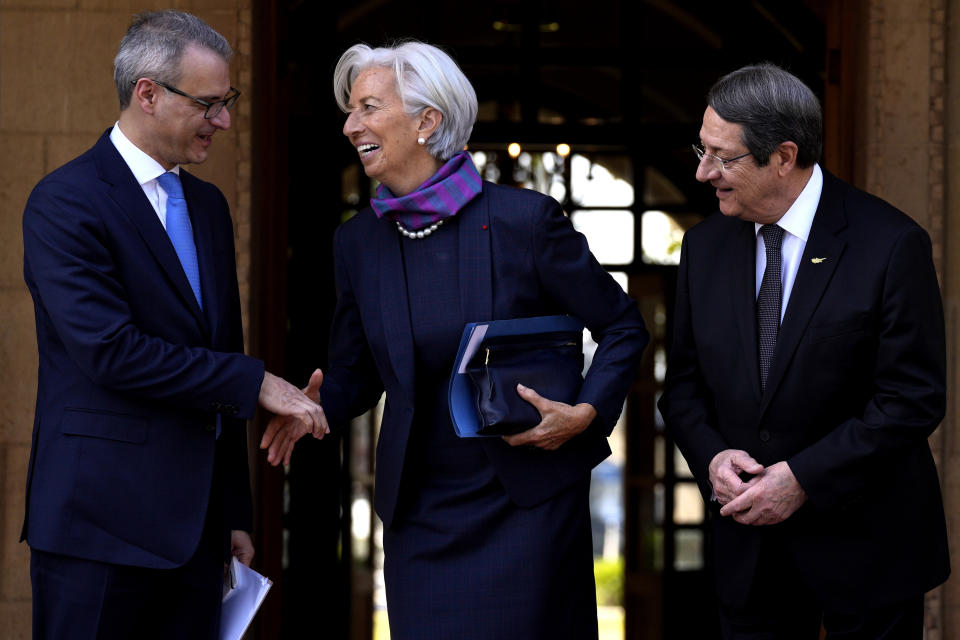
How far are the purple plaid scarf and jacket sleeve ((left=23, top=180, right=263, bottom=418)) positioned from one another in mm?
574

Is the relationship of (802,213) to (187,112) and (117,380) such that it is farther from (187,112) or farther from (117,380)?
(117,380)

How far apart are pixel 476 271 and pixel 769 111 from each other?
0.80m

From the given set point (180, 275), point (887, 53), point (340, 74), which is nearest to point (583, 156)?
point (887, 53)

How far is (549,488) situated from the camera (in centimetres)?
329

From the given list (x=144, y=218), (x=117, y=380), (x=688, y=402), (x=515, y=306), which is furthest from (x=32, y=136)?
(x=688, y=402)

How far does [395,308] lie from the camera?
3.31 meters

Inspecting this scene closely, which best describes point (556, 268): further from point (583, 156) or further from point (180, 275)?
point (583, 156)

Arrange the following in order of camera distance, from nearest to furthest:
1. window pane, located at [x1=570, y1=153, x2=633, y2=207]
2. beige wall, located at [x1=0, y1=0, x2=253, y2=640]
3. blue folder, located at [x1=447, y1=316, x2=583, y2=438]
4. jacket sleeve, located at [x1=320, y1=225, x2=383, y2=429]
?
1. blue folder, located at [x1=447, y1=316, x2=583, y2=438]
2. jacket sleeve, located at [x1=320, y1=225, x2=383, y2=429]
3. beige wall, located at [x1=0, y1=0, x2=253, y2=640]
4. window pane, located at [x1=570, y1=153, x2=633, y2=207]

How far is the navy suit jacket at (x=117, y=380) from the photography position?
2.91 metres

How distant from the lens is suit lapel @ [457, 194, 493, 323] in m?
3.27

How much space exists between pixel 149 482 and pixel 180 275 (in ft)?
1.57

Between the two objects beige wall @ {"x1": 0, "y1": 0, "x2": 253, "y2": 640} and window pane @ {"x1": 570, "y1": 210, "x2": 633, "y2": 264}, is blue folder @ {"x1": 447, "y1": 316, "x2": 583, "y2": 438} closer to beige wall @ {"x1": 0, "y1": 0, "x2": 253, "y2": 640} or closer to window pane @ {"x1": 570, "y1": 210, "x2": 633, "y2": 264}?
beige wall @ {"x1": 0, "y1": 0, "x2": 253, "y2": 640}

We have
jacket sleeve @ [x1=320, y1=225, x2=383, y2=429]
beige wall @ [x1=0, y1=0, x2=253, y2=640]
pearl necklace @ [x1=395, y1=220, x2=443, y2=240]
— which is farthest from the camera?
beige wall @ [x1=0, y1=0, x2=253, y2=640]

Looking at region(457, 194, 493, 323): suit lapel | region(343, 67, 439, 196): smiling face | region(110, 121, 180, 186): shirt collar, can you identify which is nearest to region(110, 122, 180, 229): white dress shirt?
region(110, 121, 180, 186): shirt collar
